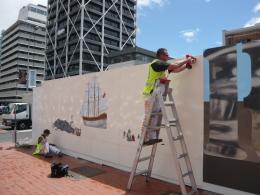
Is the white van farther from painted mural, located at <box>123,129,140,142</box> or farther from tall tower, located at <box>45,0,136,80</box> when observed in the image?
tall tower, located at <box>45,0,136,80</box>

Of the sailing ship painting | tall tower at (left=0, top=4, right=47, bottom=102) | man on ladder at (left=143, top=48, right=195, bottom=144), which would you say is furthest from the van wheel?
tall tower at (left=0, top=4, right=47, bottom=102)

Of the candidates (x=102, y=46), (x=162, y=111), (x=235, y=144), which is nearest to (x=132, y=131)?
(x=162, y=111)

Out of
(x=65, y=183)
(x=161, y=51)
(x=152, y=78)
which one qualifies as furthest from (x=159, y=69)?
(x=65, y=183)

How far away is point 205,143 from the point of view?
5.35m

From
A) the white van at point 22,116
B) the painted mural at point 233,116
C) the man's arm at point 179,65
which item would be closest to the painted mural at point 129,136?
the painted mural at point 233,116

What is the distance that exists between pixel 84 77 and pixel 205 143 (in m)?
4.82

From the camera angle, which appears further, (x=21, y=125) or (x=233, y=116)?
(x=21, y=125)

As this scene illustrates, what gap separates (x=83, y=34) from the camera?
3137 inches

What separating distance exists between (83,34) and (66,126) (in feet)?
240

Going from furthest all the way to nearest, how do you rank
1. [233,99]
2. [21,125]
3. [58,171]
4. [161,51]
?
[21,125] < [58,171] < [161,51] < [233,99]

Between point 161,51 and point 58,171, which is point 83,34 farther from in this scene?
point 161,51

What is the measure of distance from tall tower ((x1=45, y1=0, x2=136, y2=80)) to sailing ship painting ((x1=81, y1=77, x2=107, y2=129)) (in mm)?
70008

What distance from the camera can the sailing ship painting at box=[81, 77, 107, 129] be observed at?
807cm

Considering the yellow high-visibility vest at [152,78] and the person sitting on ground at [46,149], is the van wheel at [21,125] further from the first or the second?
the yellow high-visibility vest at [152,78]
